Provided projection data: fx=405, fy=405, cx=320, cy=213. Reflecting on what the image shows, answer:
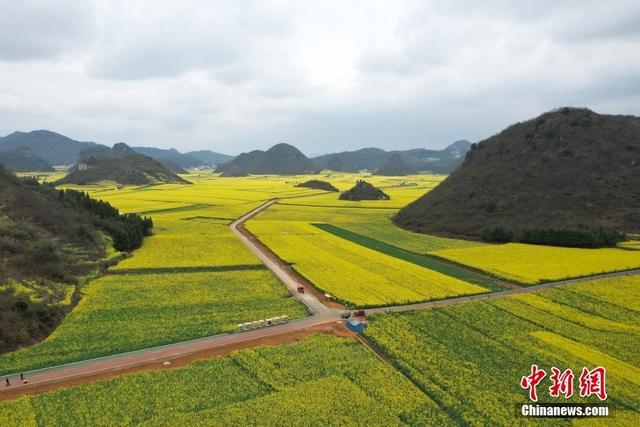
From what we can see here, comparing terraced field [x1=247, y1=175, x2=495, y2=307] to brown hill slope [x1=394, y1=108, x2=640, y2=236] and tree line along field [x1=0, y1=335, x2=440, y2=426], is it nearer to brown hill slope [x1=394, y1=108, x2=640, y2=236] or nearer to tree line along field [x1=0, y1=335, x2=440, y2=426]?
brown hill slope [x1=394, y1=108, x2=640, y2=236]

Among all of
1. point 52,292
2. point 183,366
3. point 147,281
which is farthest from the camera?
point 147,281

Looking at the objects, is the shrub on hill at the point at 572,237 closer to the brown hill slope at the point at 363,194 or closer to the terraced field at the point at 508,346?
the terraced field at the point at 508,346

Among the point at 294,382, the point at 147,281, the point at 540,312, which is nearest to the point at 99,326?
the point at 147,281

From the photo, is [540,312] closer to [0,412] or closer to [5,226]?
[0,412]

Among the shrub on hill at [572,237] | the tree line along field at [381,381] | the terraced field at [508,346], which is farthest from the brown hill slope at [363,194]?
the tree line along field at [381,381]

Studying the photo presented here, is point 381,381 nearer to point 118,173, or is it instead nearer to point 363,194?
point 363,194
